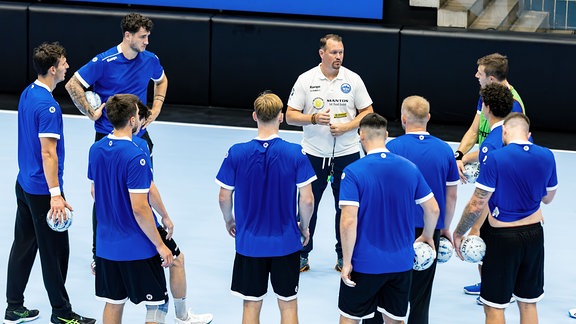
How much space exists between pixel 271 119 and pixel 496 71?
232 cm

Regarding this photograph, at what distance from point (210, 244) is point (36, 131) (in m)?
2.91

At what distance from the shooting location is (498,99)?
8180 mm

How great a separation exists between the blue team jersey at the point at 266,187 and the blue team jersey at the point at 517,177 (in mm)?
1300

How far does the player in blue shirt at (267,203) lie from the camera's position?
778 cm

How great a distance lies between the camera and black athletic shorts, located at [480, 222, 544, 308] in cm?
785

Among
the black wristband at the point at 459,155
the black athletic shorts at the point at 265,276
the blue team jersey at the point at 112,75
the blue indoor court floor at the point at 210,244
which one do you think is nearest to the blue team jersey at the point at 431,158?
the black athletic shorts at the point at 265,276

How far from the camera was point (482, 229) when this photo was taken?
815cm

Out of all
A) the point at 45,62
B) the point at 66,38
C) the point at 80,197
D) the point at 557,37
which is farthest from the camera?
the point at 66,38

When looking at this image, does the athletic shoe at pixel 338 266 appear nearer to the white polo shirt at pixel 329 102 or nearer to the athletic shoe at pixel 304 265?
the athletic shoe at pixel 304 265

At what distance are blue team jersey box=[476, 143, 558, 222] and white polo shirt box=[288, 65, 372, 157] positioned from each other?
244 centimetres

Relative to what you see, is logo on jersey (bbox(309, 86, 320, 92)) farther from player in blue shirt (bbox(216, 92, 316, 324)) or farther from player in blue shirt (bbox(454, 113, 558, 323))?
player in blue shirt (bbox(454, 113, 558, 323))

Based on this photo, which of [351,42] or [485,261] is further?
[351,42]

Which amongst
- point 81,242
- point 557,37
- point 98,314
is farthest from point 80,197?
point 557,37

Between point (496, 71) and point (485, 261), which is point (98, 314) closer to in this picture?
point (485, 261)
